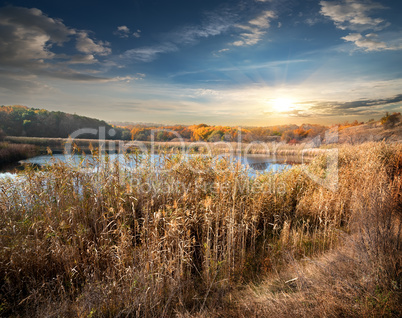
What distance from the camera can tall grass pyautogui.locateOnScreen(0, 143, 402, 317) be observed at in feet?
9.52

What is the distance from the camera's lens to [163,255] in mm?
3516

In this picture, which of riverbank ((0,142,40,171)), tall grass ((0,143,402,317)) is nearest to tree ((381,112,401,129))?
tall grass ((0,143,402,317))

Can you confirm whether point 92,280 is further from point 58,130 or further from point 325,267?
point 58,130

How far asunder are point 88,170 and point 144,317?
333 cm

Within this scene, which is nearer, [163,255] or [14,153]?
[163,255]

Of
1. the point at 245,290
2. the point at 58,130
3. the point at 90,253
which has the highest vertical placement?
the point at 58,130

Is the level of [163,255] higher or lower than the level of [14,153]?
lower

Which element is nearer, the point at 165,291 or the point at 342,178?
the point at 165,291

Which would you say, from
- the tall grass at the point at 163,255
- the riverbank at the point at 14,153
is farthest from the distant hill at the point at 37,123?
the tall grass at the point at 163,255

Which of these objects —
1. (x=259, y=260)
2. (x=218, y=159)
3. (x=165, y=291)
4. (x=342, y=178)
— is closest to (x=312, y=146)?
(x=342, y=178)

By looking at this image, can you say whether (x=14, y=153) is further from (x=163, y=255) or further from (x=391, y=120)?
(x=391, y=120)

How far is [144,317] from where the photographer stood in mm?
2824


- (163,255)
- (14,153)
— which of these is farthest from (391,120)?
(14,153)

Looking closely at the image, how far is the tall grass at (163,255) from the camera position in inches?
114
